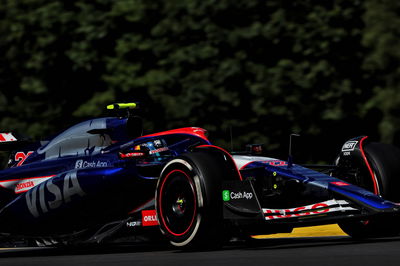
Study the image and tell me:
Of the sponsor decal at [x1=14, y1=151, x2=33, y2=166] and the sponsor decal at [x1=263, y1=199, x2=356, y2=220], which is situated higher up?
the sponsor decal at [x1=14, y1=151, x2=33, y2=166]

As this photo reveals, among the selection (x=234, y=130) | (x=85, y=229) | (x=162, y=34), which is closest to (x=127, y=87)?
(x=162, y=34)

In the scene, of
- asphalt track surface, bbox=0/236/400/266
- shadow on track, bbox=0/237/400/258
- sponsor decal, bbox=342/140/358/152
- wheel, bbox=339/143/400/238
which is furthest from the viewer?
sponsor decal, bbox=342/140/358/152

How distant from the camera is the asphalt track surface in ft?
18.5

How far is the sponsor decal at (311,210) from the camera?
6.90 m

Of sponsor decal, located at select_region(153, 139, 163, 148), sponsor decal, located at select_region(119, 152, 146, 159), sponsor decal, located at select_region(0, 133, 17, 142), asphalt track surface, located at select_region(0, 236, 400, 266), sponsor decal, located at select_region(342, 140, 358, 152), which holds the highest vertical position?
sponsor decal, located at select_region(0, 133, 17, 142)

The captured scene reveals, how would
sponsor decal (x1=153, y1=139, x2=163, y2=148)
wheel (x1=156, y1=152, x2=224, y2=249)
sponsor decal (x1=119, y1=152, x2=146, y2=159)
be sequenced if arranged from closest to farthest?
wheel (x1=156, y1=152, x2=224, y2=249)
sponsor decal (x1=119, y1=152, x2=146, y2=159)
sponsor decal (x1=153, y1=139, x2=163, y2=148)

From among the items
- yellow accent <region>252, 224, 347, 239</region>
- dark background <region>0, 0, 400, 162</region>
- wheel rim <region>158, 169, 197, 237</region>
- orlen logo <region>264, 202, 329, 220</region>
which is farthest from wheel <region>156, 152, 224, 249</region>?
dark background <region>0, 0, 400, 162</region>

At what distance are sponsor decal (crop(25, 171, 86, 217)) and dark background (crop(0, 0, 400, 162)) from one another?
19.2 ft

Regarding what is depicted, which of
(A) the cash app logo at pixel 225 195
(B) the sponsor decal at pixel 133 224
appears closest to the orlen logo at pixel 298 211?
(A) the cash app logo at pixel 225 195

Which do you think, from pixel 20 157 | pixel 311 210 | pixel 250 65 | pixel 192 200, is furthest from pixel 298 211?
pixel 250 65

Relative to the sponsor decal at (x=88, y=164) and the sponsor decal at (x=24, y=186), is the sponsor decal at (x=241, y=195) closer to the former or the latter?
the sponsor decal at (x=88, y=164)

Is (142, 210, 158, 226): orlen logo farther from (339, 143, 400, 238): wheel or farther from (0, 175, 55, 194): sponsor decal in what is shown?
(339, 143, 400, 238): wheel

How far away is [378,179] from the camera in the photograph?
770cm

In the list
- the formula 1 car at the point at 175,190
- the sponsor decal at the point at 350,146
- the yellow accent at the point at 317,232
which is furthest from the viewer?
the yellow accent at the point at 317,232
